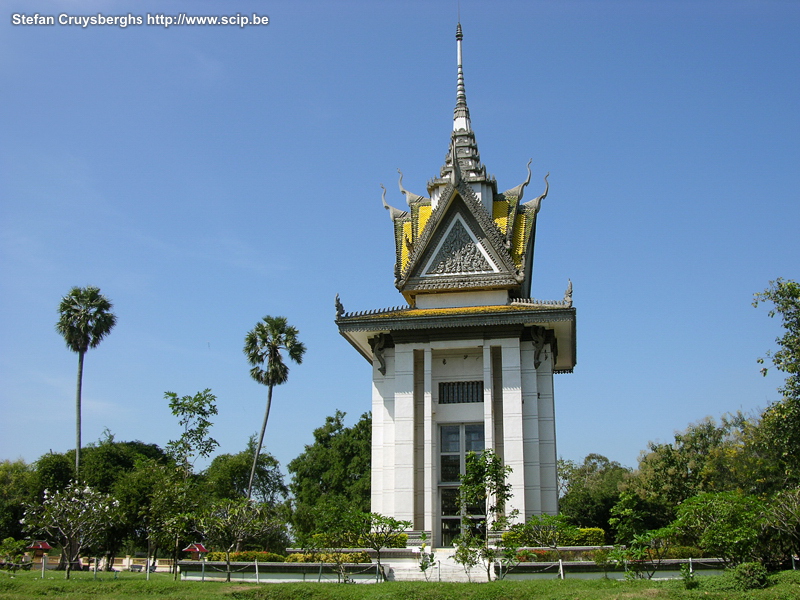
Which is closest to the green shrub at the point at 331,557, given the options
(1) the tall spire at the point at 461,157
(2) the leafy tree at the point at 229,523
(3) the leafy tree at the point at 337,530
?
(3) the leafy tree at the point at 337,530

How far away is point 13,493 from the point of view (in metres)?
54.8

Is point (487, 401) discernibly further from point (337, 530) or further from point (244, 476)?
point (244, 476)

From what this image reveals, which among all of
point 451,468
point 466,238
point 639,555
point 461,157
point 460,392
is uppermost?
point 461,157

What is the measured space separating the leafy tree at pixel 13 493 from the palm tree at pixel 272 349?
12811 mm

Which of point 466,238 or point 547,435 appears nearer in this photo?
point 547,435

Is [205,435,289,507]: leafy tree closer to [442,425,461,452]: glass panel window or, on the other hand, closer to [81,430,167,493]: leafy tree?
[81,430,167,493]: leafy tree

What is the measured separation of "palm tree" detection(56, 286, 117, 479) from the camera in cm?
4169

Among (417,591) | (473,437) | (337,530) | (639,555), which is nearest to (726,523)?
(639,555)

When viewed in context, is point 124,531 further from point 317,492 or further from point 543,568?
point 543,568

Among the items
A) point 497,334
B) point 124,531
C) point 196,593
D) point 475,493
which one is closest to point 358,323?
point 497,334

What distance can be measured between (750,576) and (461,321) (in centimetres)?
1275

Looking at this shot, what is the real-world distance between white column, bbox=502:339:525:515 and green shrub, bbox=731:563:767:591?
918 centimetres

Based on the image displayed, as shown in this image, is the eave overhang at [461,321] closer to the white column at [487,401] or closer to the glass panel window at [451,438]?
the white column at [487,401]

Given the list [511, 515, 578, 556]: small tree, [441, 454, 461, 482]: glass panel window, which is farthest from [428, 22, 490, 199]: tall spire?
[511, 515, 578, 556]: small tree
